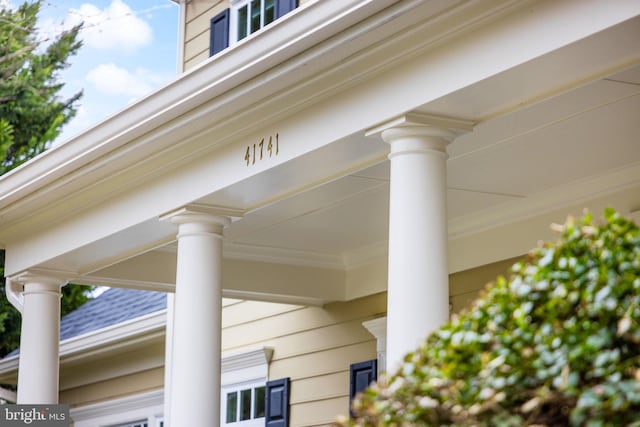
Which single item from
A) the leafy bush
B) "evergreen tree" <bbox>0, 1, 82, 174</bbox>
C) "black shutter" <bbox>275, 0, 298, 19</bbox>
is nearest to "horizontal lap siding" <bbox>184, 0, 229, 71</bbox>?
"black shutter" <bbox>275, 0, 298, 19</bbox>

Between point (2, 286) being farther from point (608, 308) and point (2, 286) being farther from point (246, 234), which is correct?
point (608, 308)

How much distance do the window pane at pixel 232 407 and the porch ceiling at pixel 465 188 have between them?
1923 mm

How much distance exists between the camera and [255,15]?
1252 cm

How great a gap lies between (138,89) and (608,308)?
63008 mm

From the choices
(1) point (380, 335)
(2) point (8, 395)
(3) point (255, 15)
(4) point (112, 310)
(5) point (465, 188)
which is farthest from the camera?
(4) point (112, 310)

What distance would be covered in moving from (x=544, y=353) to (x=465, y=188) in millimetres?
5736

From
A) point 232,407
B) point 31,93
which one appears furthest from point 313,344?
point 31,93

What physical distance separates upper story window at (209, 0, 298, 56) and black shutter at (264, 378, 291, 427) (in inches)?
140

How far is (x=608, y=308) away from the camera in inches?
125

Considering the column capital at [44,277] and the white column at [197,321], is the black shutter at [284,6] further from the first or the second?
the white column at [197,321]

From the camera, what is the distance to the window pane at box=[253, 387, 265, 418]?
1247cm
